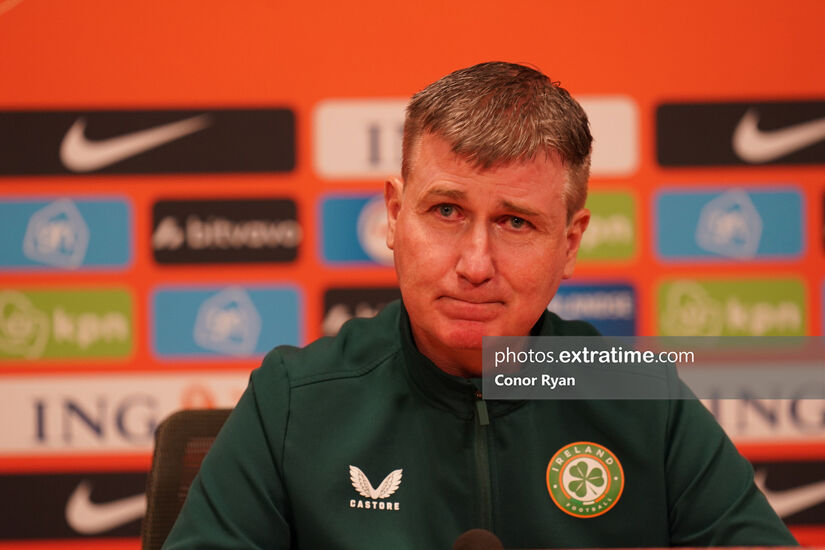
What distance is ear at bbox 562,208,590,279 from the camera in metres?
1.13

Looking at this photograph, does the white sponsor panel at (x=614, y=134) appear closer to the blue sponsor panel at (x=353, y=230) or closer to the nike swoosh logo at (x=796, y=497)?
the blue sponsor panel at (x=353, y=230)

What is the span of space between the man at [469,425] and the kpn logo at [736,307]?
1060 mm

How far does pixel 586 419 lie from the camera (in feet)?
3.80

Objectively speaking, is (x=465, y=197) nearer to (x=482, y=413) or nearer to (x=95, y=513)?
(x=482, y=413)

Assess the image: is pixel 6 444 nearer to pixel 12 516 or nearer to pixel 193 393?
pixel 12 516

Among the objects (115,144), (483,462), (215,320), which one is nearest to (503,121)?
(483,462)

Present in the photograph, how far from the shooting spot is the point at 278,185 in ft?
7.18

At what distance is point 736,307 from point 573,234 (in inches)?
47.9

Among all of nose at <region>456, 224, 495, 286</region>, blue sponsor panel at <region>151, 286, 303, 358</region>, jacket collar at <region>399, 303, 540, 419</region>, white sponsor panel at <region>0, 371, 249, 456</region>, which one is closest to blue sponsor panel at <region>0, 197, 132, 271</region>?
blue sponsor panel at <region>151, 286, 303, 358</region>

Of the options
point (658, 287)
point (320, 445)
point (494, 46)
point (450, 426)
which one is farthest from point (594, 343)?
point (494, 46)

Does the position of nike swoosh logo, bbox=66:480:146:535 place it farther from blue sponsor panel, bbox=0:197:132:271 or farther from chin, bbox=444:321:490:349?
chin, bbox=444:321:490:349

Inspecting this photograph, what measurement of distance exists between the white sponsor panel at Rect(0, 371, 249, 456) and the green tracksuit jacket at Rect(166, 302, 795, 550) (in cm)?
109

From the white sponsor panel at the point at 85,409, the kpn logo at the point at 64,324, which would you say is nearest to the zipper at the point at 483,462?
the white sponsor panel at the point at 85,409

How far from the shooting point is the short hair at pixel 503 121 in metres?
1.04
